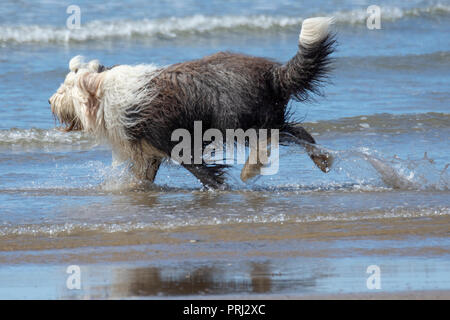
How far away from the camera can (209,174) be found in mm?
6562

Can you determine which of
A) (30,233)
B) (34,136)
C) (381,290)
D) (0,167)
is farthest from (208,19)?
(381,290)

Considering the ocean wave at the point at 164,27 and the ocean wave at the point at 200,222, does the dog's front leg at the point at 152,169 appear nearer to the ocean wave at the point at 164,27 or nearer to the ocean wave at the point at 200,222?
the ocean wave at the point at 200,222

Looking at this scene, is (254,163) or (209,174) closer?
(209,174)

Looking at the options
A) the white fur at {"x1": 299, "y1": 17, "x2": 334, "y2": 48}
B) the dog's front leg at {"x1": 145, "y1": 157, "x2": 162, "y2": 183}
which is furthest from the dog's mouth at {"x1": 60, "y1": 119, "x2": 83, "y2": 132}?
the white fur at {"x1": 299, "y1": 17, "x2": 334, "y2": 48}

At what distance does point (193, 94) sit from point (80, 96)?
2.96ft

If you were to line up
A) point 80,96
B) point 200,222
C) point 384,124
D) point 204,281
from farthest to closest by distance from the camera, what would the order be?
1. point 384,124
2. point 80,96
3. point 200,222
4. point 204,281

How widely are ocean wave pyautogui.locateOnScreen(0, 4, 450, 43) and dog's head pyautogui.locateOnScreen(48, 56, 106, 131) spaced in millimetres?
7569

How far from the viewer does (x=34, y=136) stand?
8680 mm

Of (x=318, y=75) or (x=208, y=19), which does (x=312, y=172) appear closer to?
(x=318, y=75)

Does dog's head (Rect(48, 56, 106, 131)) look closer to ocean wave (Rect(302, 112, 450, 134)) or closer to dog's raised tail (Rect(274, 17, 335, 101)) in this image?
dog's raised tail (Rect(274, 17, 335, 101))

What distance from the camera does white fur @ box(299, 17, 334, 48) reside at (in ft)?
19.8

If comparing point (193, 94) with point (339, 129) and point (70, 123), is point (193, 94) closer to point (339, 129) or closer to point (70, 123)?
point (70, 123)

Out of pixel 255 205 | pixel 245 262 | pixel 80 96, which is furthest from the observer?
pixel 80 96

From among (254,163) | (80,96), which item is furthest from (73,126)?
(254,163)
